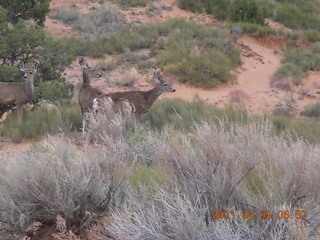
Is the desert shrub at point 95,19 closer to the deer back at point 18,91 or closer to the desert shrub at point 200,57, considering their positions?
the desert shrub at point 200,57

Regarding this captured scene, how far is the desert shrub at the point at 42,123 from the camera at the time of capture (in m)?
11.0

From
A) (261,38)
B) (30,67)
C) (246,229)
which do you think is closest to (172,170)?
(246,229)

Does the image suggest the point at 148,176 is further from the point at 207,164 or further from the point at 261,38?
the point at 261,38

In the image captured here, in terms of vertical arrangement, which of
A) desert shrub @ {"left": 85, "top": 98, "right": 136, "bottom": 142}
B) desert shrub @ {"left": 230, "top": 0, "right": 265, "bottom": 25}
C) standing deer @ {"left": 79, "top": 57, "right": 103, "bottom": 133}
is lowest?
desert shrub @ {"left": 230, "top": 0, "right": 265, "bottom": 25}

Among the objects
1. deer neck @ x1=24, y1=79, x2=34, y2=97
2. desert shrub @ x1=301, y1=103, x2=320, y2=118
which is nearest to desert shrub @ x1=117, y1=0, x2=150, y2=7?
desert shrub @ x1=301, y1=103, x2=320, y2=118

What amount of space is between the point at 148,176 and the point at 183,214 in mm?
1530

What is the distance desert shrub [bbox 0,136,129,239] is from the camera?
4.98 metres

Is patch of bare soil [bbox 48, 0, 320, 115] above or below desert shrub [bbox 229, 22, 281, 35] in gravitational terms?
below

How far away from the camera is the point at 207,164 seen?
4867mm

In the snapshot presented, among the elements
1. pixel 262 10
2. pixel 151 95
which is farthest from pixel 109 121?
pixel 262 10

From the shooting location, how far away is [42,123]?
37.3ft

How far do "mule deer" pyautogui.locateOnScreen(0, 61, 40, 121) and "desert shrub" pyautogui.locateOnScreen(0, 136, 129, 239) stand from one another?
6970 mm
